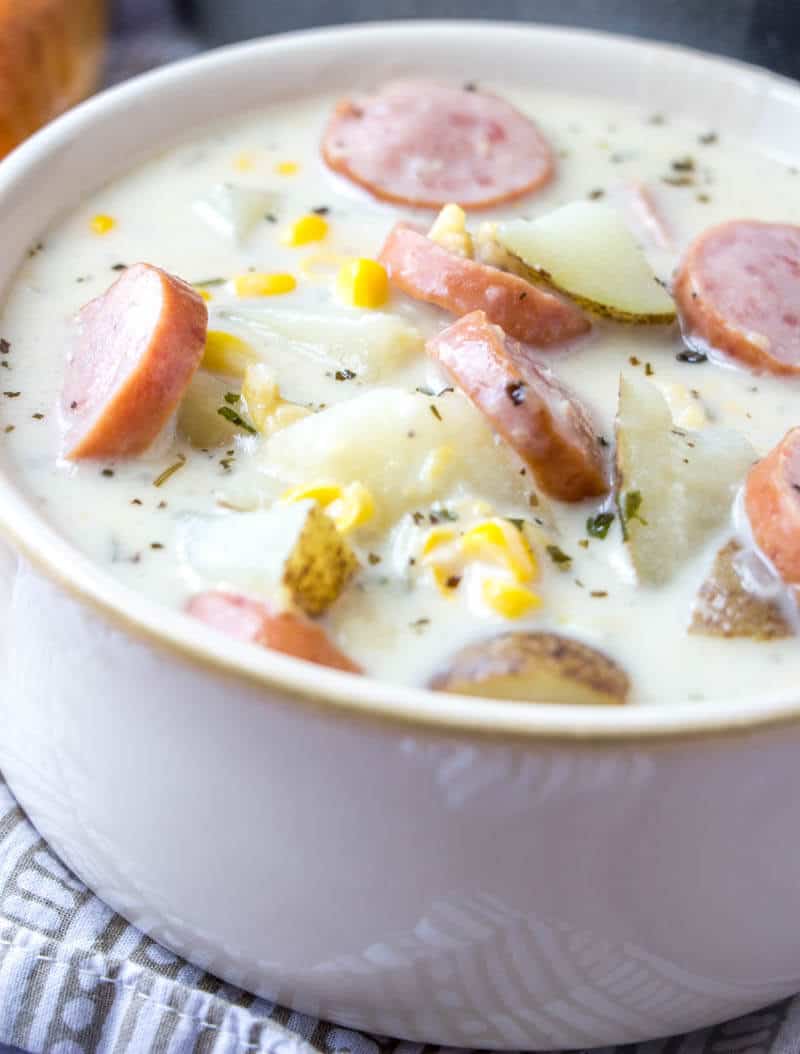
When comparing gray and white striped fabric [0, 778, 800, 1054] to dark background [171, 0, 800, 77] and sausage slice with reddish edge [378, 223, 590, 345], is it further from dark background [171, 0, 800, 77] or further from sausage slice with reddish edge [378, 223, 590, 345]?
dark background [171, 0, 800, 77]

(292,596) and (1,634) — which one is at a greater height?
(292,596)

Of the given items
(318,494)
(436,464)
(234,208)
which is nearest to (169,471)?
(318,494)

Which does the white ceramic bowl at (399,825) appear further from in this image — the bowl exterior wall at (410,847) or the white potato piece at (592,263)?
the white potato piece at (592,263)

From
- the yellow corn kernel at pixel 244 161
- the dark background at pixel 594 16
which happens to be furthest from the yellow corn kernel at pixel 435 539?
the dark background at pixel 594 16

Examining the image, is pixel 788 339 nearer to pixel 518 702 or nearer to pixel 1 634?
pixel 518 702

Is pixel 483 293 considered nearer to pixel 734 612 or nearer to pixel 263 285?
pixel 263 285

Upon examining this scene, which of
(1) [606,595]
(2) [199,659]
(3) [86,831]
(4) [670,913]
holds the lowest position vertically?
(3) [86,831]

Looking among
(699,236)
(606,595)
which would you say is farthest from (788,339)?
(606,595)
